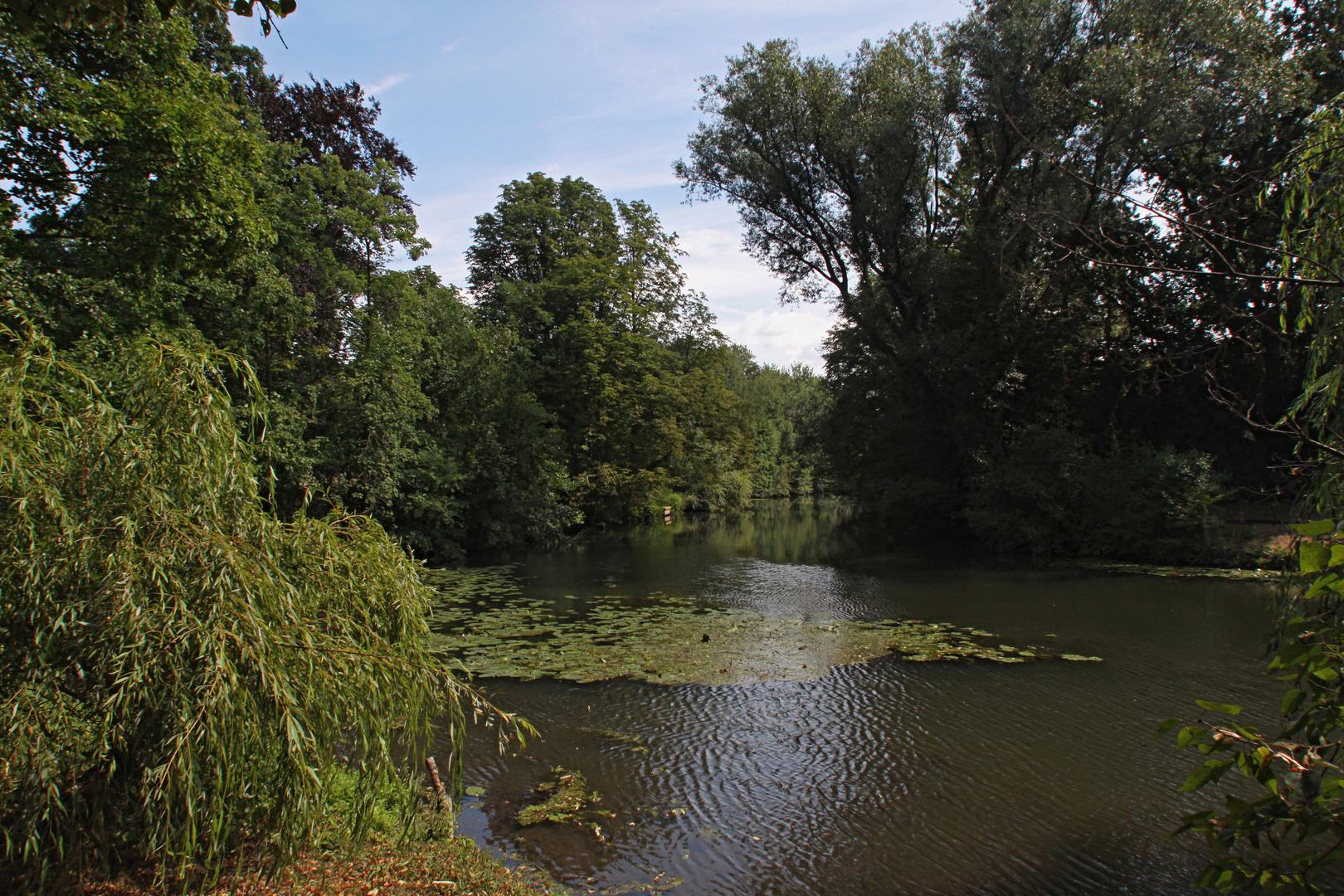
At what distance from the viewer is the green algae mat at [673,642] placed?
32.8ft

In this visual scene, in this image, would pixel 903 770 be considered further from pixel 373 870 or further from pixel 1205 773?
pixel 1205 773

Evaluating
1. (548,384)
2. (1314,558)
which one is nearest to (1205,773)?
(1314,558)

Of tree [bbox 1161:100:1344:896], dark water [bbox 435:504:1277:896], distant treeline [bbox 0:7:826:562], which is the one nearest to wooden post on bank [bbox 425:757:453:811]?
dark water [bbox 435:504:1277:896]

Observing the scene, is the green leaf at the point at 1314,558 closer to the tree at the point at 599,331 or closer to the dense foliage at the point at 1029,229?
the dense foliage at the point at 1029,229

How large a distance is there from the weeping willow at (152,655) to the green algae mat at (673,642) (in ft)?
15.2

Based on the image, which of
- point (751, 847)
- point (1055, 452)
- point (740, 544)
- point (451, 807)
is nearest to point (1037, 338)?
point (1055, 452)

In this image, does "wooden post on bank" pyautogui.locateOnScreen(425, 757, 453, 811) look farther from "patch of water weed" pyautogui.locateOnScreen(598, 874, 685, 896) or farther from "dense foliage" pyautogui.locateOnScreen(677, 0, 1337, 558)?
"dense foliage" pyautogui.locateOnScreen(677, 0, 1337, 558)

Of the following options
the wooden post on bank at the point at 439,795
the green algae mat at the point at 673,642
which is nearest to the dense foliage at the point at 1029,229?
the green algae mat at the point at 673,642

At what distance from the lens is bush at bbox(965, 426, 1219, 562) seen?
17.6 meters

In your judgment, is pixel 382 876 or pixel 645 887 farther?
pixel 645 887

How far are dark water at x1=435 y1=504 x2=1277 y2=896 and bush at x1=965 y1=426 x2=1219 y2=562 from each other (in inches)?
199

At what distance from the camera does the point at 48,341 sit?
410cm

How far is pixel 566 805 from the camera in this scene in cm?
626

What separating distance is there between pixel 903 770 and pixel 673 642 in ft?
15.9
